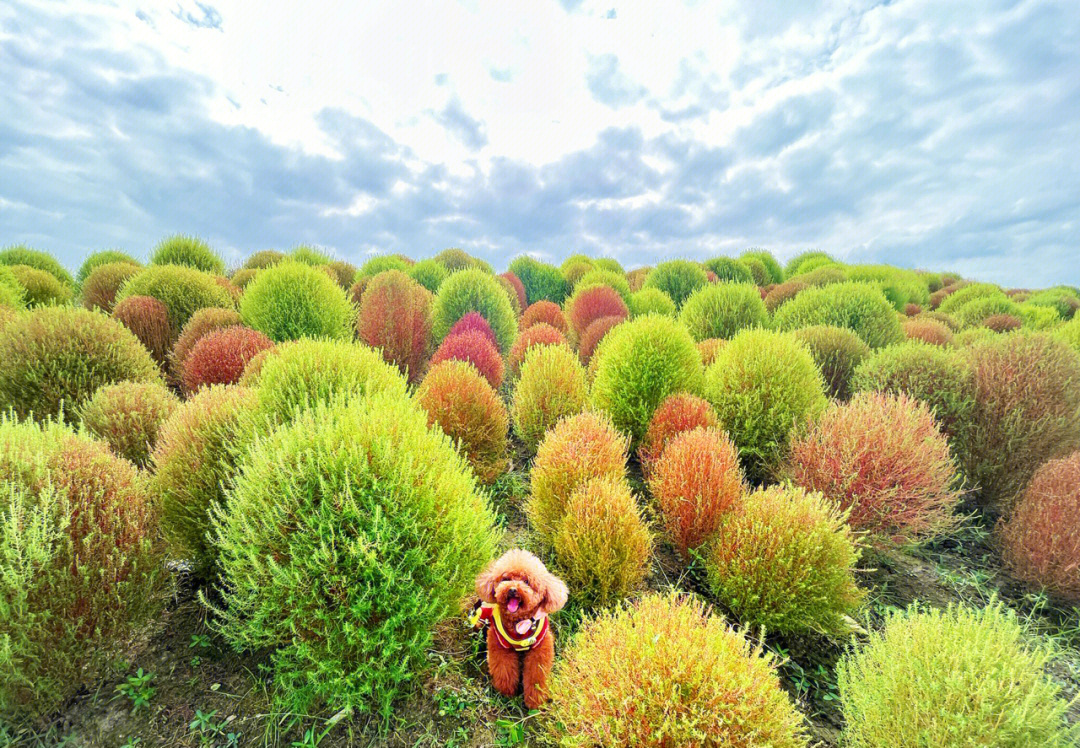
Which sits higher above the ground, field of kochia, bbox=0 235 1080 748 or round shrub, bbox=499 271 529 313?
round shrub, bbox=499 271 529 313

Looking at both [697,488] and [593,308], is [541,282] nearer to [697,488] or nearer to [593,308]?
[593,308]

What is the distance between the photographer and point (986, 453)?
23.2 ft

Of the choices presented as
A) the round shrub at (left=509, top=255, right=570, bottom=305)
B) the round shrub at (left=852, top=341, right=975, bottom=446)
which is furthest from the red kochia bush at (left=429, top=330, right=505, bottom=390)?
the round shrub at (left=509, top=255, right=570, bottom=305)

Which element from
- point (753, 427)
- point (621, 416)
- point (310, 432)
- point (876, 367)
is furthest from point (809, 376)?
point (310, 432)

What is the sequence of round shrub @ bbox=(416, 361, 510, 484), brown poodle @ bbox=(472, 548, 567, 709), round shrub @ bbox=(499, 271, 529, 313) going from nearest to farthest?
brown poodle @ bbox=(472, 548, 567, 709) < round shrub @ bbox=(416, 361, 510, 484) < round shrub @ bbox=(499, 271, 529, 313)

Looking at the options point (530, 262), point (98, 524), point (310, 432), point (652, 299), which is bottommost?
point (98, 524)

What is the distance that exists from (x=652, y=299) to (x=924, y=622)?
12152mm

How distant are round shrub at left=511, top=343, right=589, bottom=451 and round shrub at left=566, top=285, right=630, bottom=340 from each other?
251 inches

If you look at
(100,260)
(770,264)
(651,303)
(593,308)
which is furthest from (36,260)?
(770,264)

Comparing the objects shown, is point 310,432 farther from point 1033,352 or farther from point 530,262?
point 530,262

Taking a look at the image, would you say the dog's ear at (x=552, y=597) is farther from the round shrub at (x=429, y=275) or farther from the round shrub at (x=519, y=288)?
the round shrub at (x=519, y=288)

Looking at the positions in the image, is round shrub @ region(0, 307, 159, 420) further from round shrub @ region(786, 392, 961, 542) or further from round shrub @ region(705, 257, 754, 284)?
round shrub @ region(705, 257, 754, 284)

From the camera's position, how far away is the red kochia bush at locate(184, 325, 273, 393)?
25.2 ft

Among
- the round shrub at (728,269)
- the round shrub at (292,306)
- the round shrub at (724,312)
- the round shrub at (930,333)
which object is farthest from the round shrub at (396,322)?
the round shrub at (728,269)
